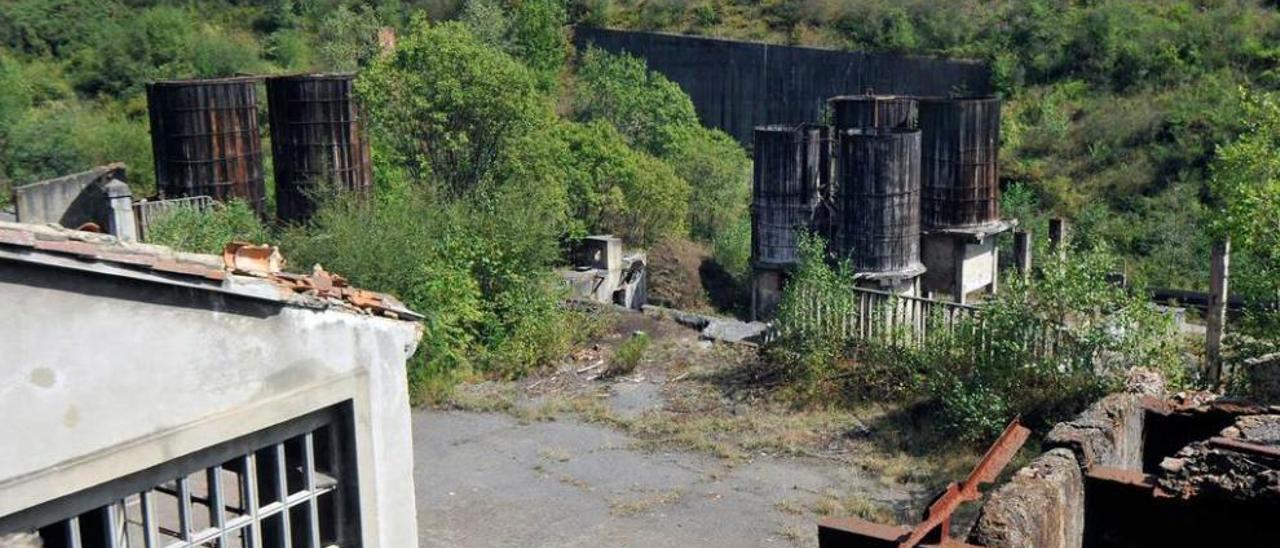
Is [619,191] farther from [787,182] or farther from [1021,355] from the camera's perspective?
[1021,355]

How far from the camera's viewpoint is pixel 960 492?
7.39 meters

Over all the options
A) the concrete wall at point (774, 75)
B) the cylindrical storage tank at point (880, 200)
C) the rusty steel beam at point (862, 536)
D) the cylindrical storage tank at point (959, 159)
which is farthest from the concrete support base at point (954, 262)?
the rusty steel beam at point (862, 536)

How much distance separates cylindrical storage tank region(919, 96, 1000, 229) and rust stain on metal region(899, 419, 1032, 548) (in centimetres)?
1153

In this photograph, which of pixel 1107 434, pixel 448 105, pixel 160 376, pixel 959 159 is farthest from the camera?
pixel 448 105

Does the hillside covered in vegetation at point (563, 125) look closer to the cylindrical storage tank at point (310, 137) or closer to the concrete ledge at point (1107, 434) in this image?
the cylindrical storage tank at point (310, 137)

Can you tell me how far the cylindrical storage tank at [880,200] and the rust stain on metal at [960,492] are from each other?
31.7 ft

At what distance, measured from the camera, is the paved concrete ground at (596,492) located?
11.7 meters

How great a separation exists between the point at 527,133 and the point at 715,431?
9468 mm

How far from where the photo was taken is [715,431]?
47.3ft

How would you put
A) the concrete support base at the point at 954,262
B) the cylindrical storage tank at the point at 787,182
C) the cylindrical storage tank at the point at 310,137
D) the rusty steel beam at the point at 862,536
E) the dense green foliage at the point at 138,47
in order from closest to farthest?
the rusty steel beam at the point at 862,536 → the cylindrical storage tank at the point at 787,182 → the concrete support base at the point at 954,262 → the cylindrical storage tank at the point at 310,137 → the dense green foliage at the point at 138,47

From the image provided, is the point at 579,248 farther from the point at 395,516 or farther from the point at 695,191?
the point at 395,516

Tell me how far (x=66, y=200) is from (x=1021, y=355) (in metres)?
15.7

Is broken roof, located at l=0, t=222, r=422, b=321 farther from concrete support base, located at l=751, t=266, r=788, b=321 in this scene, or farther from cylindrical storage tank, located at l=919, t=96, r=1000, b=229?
cylindrical storage tank, located at l=919, t=96, r=1000, b=229

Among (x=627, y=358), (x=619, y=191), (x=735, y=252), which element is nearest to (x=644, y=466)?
(x=627, y=358)
